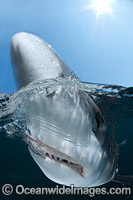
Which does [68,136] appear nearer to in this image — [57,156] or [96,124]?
[57,156]

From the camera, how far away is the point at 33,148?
179cm

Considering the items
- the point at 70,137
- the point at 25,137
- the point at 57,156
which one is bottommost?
the point at 25,137

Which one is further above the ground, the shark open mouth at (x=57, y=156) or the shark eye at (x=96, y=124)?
the shark eye at (x=96, y=124)

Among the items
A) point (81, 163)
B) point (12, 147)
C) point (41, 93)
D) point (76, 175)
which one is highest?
point (41, 93)

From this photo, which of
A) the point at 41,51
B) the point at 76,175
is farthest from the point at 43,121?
the point at 41,51

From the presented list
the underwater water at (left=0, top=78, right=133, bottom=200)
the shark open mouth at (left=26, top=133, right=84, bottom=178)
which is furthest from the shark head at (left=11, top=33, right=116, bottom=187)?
the underwater water at (left=0, top=78, right=133, bottom=200)

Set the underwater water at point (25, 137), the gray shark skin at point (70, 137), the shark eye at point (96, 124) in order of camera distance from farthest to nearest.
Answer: the underwater water at point (25, 137) → the shark eye at point (96, 124) → the gray shark skin at point (70, 137)

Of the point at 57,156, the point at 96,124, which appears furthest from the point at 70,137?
the point at 96,124

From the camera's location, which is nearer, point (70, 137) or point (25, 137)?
point (70, 137)

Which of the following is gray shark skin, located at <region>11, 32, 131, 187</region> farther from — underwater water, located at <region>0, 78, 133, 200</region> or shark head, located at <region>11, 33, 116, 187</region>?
underwater water, located at <region>0, 78, 133, 200</region>

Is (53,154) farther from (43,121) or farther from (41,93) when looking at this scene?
(41,93)

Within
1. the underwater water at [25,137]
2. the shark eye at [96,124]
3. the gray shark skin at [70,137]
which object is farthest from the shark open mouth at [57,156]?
the underwater water at [25,137]

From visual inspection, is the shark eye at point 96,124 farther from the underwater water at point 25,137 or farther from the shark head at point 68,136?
the underwater water at point 25,137

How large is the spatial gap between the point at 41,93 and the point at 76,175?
940mm
